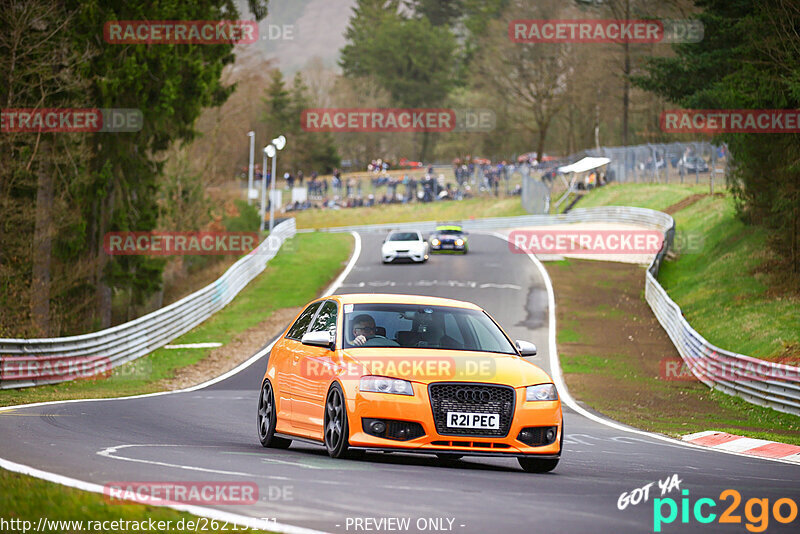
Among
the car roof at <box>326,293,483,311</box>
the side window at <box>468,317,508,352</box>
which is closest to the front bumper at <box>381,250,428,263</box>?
the car roof at <box>326,293,483,311</box>

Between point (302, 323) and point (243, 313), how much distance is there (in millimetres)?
26767

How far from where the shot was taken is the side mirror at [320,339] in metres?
10.6

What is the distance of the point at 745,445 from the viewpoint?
15.7 metres

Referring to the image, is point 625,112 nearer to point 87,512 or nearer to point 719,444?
point 719,444

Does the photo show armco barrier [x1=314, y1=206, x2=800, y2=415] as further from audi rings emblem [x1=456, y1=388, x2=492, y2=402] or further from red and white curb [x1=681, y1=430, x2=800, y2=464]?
audi rings emblem [x1=456, y1=388, x2=492, y2=402]

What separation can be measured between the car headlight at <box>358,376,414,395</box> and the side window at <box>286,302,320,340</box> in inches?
82.8

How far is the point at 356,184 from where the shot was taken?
9788 centimetres

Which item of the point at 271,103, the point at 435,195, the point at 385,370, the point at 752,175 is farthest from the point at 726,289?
the point at 271,103

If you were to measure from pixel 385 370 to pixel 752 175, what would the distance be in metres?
31.7

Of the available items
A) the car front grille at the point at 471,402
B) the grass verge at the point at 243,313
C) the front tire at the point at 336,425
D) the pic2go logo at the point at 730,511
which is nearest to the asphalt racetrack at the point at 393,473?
the pic2go logo at the point at 730,511

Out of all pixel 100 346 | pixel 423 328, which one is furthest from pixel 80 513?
pixel 100 346

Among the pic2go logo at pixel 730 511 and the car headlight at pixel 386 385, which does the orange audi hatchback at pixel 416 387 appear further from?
the pic2go logo at pixel 730 511

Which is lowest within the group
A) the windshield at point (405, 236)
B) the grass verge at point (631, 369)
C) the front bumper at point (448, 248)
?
the grass verge at point (631, 369)

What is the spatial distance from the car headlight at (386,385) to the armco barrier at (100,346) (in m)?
14.4
